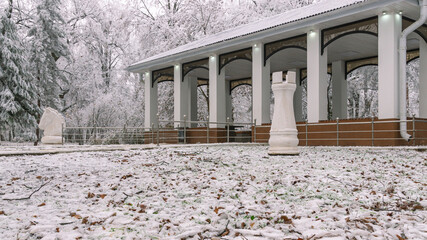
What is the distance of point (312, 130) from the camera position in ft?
46.5

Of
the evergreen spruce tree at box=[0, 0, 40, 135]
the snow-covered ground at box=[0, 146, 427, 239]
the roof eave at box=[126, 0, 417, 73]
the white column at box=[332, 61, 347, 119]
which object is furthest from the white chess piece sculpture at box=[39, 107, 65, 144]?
the white column at box=[332, 61, 347, 119]

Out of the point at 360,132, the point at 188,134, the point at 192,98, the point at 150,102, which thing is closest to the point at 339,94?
the point at 360,132

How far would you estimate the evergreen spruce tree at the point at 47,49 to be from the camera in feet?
80.8

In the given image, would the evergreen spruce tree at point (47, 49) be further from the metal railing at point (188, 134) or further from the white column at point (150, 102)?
the white column at point (150, 102)

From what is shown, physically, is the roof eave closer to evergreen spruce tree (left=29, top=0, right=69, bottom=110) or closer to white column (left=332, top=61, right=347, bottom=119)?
white column (left=332, top=61, right=347, bottom=119)

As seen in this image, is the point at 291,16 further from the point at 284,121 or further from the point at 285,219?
the point at 285,219

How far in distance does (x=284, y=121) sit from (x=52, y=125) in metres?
12.2

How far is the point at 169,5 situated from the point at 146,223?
28.6 meters

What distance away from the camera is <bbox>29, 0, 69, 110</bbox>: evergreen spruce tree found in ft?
80.8

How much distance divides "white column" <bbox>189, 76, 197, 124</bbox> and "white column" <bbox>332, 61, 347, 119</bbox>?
8.66 m

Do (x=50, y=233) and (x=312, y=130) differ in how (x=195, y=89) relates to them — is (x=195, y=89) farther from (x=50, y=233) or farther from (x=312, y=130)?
(x=50, y=233)

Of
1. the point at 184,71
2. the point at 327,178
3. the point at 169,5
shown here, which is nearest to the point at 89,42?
the point at 169,5

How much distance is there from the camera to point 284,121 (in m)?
9.39

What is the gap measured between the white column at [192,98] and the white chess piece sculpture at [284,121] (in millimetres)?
13889
